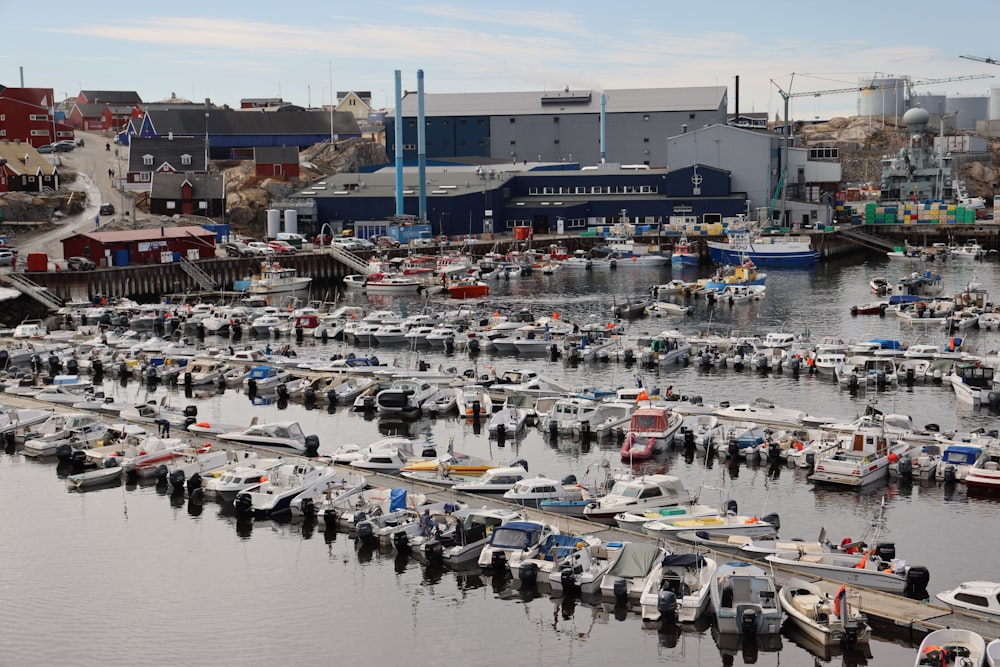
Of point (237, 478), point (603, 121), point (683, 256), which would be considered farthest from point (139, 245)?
point (603, 121)

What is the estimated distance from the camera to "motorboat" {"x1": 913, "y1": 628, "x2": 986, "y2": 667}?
21812mm

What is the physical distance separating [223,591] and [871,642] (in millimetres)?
13425

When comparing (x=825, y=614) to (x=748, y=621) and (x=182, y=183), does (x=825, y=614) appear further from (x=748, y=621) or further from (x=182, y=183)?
(x=182, y=183)

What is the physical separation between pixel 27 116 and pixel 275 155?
24361mm

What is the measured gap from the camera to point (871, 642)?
23.4 metres

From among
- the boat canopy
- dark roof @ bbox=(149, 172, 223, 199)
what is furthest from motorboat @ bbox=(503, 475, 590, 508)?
dark roof @ bbox=(149, 172, 223, 199)

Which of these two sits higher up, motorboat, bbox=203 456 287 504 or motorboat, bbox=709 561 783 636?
→ motorboat, bbox=203 456 287 504

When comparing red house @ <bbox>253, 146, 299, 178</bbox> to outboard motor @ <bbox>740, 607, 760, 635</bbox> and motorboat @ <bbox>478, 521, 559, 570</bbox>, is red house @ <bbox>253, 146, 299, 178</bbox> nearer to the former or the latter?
motorboat @ <bbox>478, 521, 559, 570</bbox>

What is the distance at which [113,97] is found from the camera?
16238 cm

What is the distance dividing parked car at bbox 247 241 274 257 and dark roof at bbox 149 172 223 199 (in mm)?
12188

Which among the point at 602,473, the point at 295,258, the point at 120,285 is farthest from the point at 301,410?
the point at 295,258

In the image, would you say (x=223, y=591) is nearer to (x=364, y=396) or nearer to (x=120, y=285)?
(x=364, y=396)

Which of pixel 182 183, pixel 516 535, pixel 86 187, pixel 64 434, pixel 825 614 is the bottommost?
pixel 825 614

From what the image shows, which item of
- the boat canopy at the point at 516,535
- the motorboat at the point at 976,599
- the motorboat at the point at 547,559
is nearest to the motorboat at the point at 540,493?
the boat canopy at the point at 516,535
